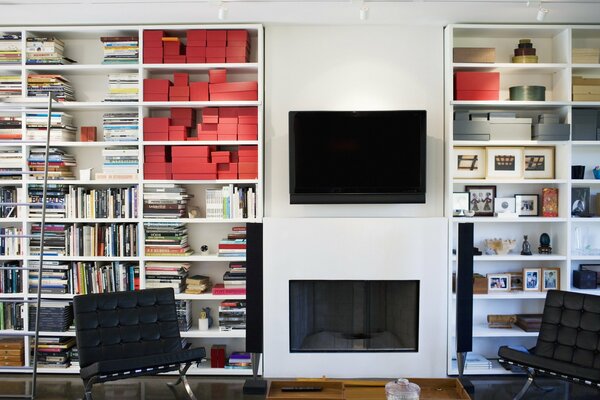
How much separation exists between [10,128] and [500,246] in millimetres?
4327

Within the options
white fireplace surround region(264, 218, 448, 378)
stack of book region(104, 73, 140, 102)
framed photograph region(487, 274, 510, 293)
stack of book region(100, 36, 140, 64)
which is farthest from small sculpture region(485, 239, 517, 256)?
stack of book region(100, 36, 140, 64)

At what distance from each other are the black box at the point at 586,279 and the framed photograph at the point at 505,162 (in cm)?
97

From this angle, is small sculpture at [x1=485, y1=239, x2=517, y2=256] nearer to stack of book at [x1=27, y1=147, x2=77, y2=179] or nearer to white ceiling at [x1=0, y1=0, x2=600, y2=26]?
white ceiling at [x1=0, y1=0, x2=600, y2=26]

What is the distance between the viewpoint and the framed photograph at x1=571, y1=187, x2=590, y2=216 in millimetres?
4641

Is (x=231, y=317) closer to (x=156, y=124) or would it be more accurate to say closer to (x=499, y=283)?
(x=156, y=124)

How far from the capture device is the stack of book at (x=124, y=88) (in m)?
4.55

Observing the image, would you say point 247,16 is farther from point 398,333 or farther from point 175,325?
point 398,333

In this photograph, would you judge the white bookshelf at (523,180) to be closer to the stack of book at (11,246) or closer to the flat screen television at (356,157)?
the flat screen television at (356,157)

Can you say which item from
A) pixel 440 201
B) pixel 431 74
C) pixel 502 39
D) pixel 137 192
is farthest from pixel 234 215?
A: pixel 502 39

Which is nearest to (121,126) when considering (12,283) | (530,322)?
(12,283)

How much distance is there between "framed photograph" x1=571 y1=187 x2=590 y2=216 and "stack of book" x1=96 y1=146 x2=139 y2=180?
378 cm

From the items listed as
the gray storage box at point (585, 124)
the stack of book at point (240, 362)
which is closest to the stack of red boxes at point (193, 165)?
the stack of book at point (240, 362)

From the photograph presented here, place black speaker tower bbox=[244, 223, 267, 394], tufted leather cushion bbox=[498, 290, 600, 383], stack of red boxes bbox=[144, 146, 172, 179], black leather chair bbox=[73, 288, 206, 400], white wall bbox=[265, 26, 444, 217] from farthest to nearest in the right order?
white wall bbox=[265, 26, 444, 217] → stack of red boxes bbox=[144, 146, 172, 179] → black speaker tower bbox=[244, 223, 267, 394] → tufted leather cushion bbox=[498, 290, 600, 383] → black leather chair bbox=[73, 288, 206, 400]

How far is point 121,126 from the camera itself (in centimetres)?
459
